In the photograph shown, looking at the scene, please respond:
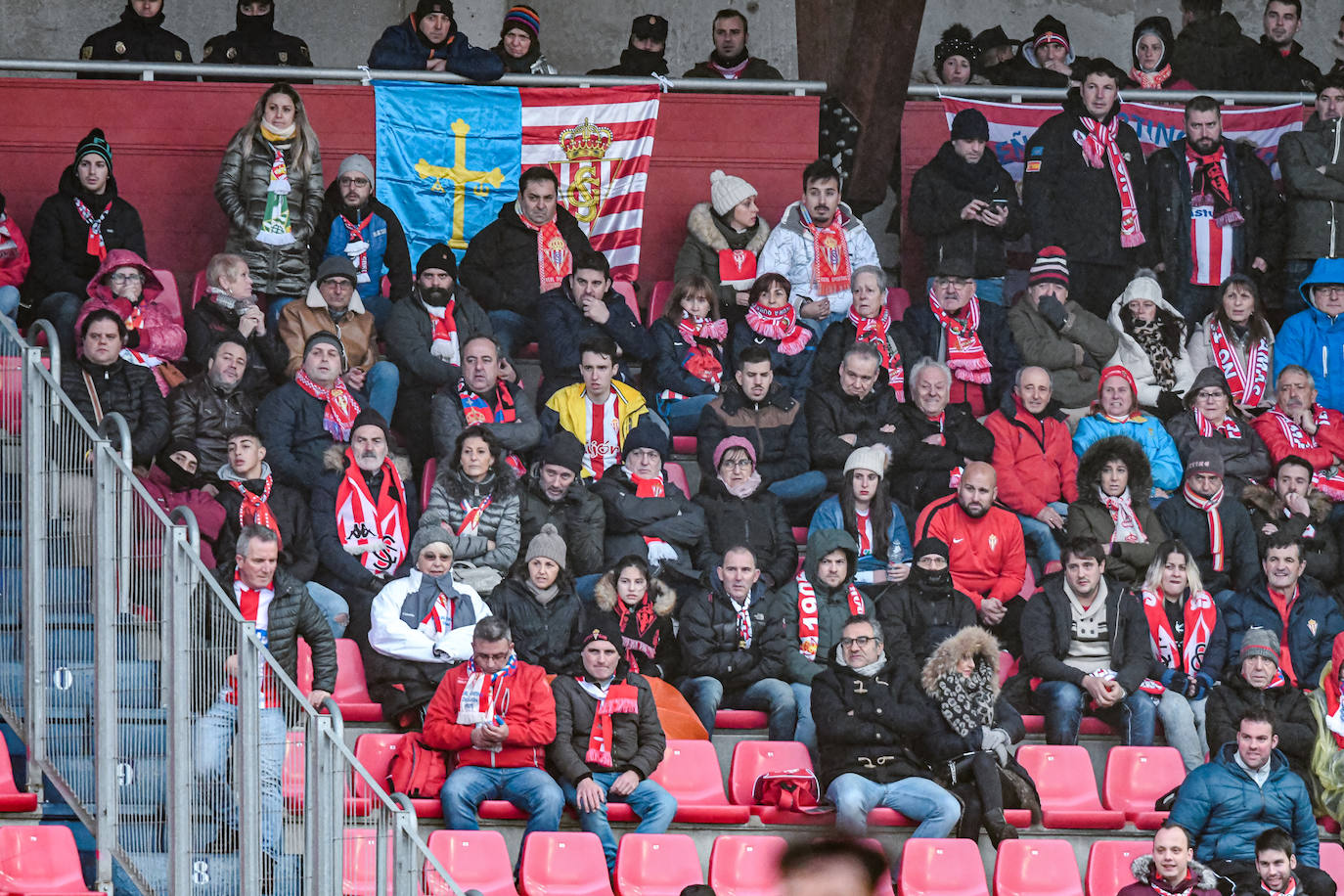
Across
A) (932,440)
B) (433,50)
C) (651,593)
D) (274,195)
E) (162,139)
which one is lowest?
(651,593)

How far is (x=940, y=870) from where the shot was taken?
8617 mm

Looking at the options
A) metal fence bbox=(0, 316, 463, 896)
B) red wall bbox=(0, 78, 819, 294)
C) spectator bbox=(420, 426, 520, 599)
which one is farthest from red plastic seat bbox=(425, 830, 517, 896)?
red wall bbox=(0, 78, 819, 294)

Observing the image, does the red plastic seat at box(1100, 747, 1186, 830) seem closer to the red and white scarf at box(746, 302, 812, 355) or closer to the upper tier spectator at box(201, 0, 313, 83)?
the red and white scarf at box(746, 302, 812, 355)

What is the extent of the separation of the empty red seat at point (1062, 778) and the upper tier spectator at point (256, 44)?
6.05 metres

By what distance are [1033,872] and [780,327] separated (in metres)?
3.58

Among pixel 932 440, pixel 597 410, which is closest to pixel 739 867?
pixel 597 410

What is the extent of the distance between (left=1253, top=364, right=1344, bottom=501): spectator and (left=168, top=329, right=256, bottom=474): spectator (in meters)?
5.54

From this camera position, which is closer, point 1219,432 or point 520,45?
point 1219,432

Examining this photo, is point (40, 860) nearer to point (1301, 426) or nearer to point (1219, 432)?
point (1219, 432)

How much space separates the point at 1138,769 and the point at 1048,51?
581cm

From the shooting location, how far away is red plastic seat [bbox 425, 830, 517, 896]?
26.5ft

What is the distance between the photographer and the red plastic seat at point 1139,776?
9.48 meters

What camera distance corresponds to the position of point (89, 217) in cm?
1093

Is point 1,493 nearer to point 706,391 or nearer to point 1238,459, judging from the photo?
point 706,391
